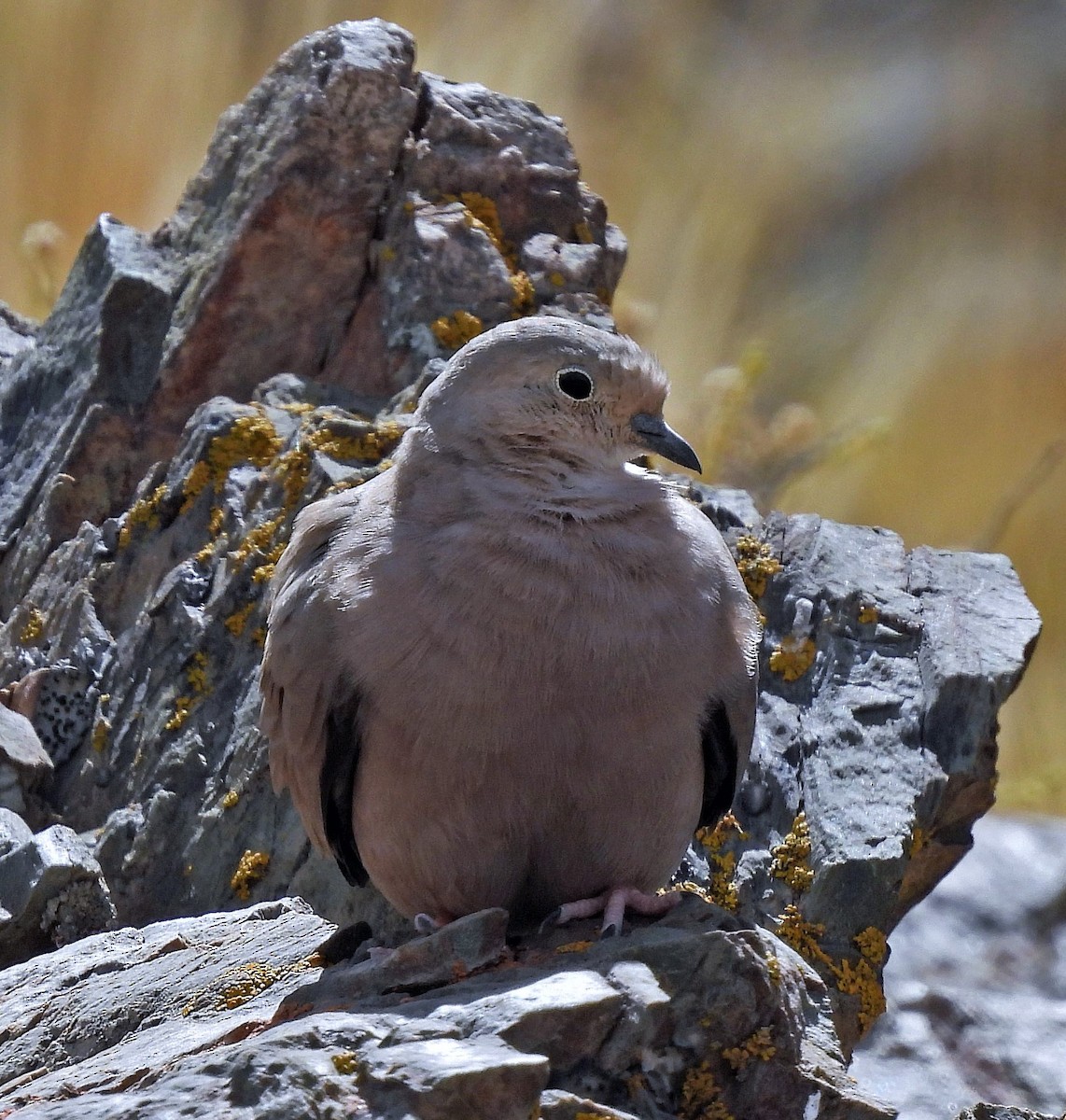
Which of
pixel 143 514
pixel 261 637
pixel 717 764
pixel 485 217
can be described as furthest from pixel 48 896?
pixel 485 217

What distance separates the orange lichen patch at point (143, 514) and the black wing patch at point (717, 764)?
10.2 ft

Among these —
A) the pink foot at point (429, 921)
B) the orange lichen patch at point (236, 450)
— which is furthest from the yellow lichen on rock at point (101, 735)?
the pink foot at point (429, 921)

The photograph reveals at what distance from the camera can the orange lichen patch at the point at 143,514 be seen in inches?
252

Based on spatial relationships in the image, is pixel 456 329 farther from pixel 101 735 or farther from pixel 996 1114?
pixel 996 1114

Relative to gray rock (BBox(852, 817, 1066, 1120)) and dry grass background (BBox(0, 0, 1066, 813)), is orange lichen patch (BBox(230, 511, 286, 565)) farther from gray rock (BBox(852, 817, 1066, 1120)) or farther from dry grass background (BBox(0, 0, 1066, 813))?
gray rock (BBox(852, 817, 1066, 1120))

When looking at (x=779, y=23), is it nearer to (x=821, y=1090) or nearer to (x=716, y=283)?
(x=716, y=283)

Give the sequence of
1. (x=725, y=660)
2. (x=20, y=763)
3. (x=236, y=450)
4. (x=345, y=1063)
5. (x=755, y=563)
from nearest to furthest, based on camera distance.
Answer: (x=345, y=1063), (x=725, y=660), (x=755, y=563), (x=20, y=763), (x=236, y=450)

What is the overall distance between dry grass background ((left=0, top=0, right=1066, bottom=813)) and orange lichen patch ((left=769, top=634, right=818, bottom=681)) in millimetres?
3166

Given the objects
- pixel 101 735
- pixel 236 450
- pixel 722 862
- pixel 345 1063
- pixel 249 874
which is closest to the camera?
pixel 345 1063

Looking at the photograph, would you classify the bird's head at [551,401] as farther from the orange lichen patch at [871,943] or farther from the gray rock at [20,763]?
the gray rock at [20,763]

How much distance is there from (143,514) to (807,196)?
469 centimetres

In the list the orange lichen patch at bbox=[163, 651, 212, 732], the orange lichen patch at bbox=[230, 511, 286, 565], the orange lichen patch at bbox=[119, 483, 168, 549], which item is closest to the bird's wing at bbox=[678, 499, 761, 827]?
the orange lichen patch at bbox=[230, 511, 286, 565]

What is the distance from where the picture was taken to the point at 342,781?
4016mm

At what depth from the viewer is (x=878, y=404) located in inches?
336
